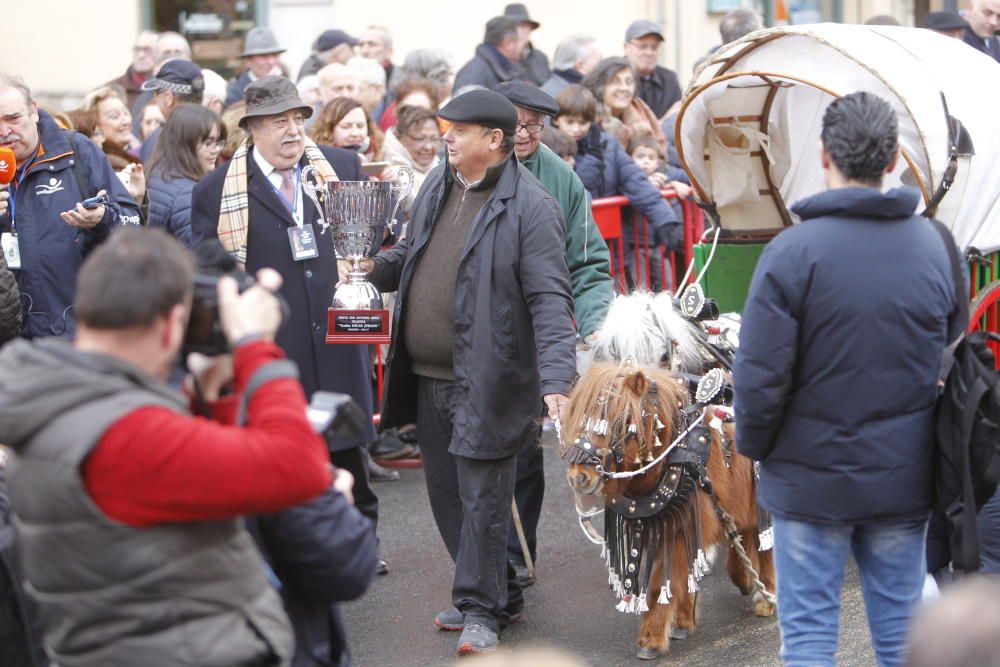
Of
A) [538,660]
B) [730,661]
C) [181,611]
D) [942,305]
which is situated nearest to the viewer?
[538,660]

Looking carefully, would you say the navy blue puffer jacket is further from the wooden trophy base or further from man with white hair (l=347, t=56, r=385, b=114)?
man with white hair (l=347, t=56, r=385, b=114)

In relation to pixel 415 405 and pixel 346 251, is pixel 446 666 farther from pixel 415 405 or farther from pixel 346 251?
pixel 346 251

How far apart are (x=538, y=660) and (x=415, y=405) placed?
3.79m

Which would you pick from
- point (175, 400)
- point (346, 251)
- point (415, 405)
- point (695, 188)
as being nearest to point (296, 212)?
point (346, 251)

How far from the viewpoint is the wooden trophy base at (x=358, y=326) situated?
17.5ft

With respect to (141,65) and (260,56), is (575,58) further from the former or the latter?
(141,65)

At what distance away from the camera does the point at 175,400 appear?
8.86 feet

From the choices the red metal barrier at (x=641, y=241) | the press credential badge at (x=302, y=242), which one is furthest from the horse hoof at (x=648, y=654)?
the red metal barrier at (x=641, y=241)

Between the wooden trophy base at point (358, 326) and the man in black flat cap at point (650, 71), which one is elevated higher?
the man in black flat cap at point (650, 71)

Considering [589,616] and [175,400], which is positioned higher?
[175,400]

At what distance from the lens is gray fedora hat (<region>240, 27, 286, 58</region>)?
1141 cm

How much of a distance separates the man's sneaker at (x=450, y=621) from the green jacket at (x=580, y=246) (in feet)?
4.23

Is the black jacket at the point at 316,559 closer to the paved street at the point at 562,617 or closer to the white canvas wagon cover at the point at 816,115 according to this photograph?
the paved street at the point at 562,617

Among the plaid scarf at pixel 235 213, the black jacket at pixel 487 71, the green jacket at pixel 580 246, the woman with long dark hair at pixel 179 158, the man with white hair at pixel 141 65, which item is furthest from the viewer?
the man with white hair at pixel 141 65
